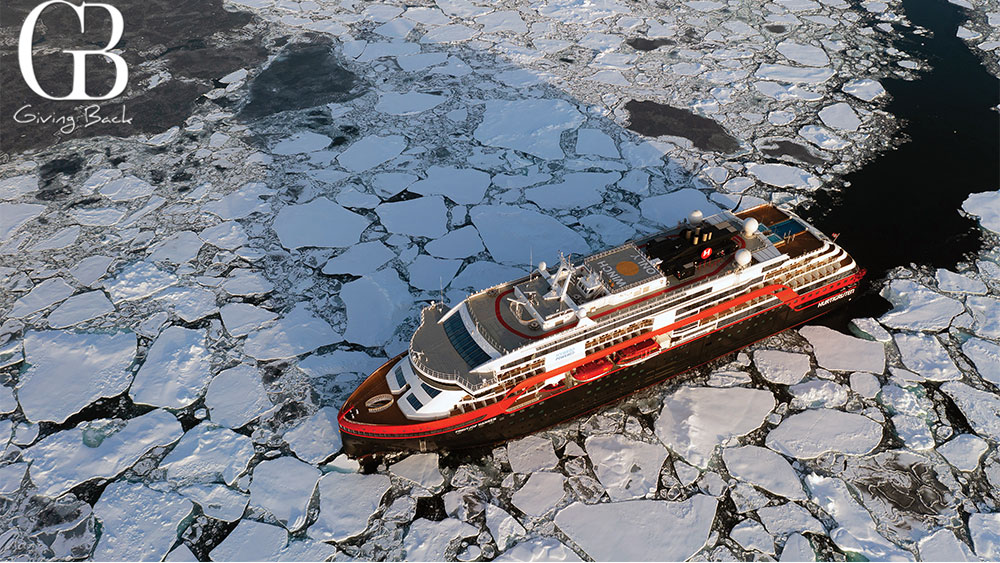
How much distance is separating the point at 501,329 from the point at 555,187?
6175 millimetres

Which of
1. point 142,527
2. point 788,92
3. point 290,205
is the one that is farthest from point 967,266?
point 142,527

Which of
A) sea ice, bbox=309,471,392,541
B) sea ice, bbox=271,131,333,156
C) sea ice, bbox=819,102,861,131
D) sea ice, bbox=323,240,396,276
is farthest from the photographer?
sea ice, bbox=819,102,861,131

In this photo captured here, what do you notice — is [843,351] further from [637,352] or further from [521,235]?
[521,235]

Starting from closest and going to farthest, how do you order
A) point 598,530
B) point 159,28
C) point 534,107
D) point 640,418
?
1. point 598,530
2. point 640,418
3. point 534,107
4. point 159,28

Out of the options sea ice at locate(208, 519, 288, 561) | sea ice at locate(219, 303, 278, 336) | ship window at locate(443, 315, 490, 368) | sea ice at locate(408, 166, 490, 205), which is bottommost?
sea ice at locate(208, 519, 288, 561)

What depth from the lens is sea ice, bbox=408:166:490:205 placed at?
15.1 m

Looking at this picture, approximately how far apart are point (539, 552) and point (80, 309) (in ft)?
31.7

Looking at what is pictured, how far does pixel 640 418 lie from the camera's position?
10.8 metres

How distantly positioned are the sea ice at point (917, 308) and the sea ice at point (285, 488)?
409 inches

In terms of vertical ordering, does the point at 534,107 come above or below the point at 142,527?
above

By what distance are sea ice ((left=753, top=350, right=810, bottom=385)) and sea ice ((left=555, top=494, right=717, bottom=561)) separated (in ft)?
9.30

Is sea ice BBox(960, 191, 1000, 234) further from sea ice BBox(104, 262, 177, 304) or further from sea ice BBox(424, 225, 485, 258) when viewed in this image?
sea ice BBox(424, 225, 485, 258)

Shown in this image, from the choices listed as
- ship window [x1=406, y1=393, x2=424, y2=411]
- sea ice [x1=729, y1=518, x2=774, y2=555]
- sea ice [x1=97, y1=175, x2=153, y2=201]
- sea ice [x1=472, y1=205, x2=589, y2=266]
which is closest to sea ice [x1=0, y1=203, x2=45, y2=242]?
sea ice [x1=97, y1=175, x2=153, y2=201]

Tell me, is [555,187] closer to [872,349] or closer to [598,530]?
[872,349]
